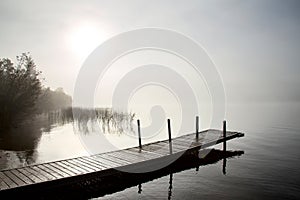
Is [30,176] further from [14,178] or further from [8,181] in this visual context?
[8,181]

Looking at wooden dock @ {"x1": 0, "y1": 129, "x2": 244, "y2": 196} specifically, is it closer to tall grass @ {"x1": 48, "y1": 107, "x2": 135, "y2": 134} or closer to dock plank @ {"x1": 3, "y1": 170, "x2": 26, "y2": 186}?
dock plank @ {"x1": 3, "y1": 170, "x2": 26, "y2": 186}

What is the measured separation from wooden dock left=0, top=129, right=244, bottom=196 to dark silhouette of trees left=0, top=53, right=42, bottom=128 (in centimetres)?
2002

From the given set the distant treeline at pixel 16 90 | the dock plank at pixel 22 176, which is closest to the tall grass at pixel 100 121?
the distant treeline at pixel 16 90

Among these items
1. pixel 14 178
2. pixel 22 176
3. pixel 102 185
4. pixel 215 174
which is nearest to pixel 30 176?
pixel 22 176

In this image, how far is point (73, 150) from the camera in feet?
66.3

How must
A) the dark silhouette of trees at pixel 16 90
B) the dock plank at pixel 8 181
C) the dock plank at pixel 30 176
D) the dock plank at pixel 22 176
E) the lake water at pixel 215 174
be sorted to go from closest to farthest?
the dock plank at pixel 8 181 < the dock plank at pixel 22 176 < the dock plank at pixel 30 176 < the lake water at pixel 215 174 < the dark silhouette of trees at pixel 16 90

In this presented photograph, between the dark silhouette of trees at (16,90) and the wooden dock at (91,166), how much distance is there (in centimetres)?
2002

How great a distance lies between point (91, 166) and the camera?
454 inches

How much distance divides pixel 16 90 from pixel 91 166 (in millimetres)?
22921

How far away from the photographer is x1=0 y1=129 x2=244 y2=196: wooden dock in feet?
31.0

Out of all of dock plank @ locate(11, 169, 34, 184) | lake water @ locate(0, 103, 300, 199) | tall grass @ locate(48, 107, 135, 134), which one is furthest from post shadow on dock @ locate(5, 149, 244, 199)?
tall grass @ locate(48, 107, 135, 134)

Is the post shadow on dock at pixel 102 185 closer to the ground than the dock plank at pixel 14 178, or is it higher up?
closer to the ground

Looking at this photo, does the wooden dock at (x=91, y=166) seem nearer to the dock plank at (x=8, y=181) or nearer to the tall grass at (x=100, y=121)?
the dock plank at (x=8, y=181)

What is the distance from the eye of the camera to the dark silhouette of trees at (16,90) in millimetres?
28205
